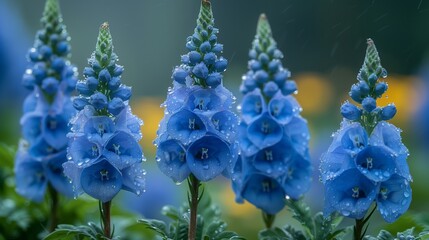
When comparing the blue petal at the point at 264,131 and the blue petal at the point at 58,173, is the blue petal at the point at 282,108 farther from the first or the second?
the blue petal at the point at 58,173

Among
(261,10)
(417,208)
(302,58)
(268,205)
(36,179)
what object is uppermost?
(261,10)

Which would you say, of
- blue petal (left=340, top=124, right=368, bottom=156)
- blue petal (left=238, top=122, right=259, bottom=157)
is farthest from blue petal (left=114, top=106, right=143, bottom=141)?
blue petal (left=340, top=124, right=368, bottom=156)

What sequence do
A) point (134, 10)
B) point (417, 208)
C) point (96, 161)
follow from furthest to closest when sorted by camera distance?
1. point (134, 10)
2. point (417, 208)
3. point (96, 161)

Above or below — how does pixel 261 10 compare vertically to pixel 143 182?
above

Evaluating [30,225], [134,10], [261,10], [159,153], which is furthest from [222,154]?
[134,10]

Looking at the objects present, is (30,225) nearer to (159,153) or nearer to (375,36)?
(159,153)

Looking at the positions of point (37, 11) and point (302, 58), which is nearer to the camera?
point (302, 58)
